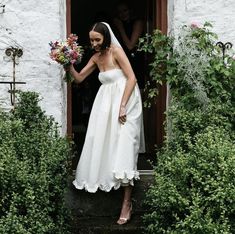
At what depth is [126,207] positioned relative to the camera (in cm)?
614

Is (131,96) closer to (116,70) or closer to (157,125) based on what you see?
(116,70)

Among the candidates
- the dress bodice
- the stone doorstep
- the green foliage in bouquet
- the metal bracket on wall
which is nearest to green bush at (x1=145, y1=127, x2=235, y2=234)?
the green foliage in bouquet

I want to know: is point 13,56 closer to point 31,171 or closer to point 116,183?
point 116,183

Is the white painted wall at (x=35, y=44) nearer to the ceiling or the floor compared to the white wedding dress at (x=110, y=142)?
nearer to the ceiling

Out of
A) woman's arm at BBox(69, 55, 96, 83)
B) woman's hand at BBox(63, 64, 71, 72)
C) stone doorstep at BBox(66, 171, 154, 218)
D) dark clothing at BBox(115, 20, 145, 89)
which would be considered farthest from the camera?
dark clothing at BBox(115, 20, 145, 89)

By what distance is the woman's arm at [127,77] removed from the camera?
605 cm

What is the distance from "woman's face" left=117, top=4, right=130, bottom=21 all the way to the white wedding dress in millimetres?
1863

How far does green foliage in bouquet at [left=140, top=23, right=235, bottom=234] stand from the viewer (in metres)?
4.75

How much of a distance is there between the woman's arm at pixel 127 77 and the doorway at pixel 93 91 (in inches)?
20.7

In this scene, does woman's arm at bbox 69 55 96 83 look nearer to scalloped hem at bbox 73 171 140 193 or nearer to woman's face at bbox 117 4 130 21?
scalloped hem at bbox 73 171 140 193

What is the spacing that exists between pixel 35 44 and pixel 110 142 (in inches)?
51.3

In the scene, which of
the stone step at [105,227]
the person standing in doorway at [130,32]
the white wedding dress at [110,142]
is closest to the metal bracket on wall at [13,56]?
the white wedding dress at [110,142]

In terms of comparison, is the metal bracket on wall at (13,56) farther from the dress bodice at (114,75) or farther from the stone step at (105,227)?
the stone step at (105,227)

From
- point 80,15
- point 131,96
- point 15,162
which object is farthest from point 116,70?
point 80,15
